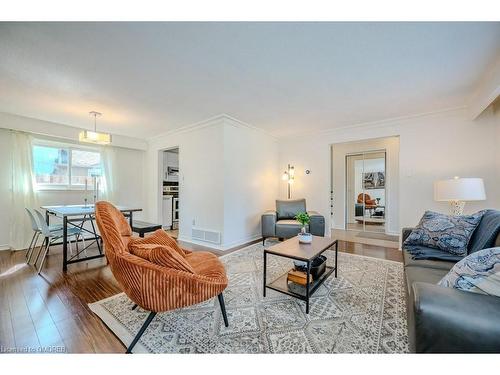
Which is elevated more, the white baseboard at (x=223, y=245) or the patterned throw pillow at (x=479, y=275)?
the patterned throw pillow at (x=479, y=275)

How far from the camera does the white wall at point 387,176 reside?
4988 millimetres

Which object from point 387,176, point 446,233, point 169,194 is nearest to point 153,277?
point 446,233

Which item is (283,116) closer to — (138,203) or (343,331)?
(343,331)

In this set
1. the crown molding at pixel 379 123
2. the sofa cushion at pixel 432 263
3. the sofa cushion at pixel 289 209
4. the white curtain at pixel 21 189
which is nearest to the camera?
the sofa cushion at pixel 432 263

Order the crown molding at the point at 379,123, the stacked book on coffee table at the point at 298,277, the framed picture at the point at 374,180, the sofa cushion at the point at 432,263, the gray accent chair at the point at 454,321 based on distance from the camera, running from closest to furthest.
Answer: the gray accent chair at the point at 454,321 < the sofa cushion at the point at 432,263 < the stacked book on coffee table at the point at 298,277 < the crown molding at the point at 379,123 < the framed picture at the point at 374,180

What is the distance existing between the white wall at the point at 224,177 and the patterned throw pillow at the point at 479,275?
9.98 feet

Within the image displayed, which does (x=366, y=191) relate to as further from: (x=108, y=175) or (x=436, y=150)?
(x=108, y=175)

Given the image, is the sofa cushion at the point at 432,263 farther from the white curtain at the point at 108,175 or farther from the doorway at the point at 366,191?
the white curtain at the point at 108,175

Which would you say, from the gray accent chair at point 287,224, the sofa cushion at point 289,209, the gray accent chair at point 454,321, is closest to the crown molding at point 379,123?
the sofa cushion at point 289,209

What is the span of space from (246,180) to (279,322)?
2.85m

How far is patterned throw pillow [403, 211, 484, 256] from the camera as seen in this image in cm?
186

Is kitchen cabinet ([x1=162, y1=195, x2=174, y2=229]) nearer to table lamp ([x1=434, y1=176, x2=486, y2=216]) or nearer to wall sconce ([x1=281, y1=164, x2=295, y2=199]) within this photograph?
wall sconce ([x1=281, y1=164, x2=295, y2=199])

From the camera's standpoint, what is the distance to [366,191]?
5.54 metres
